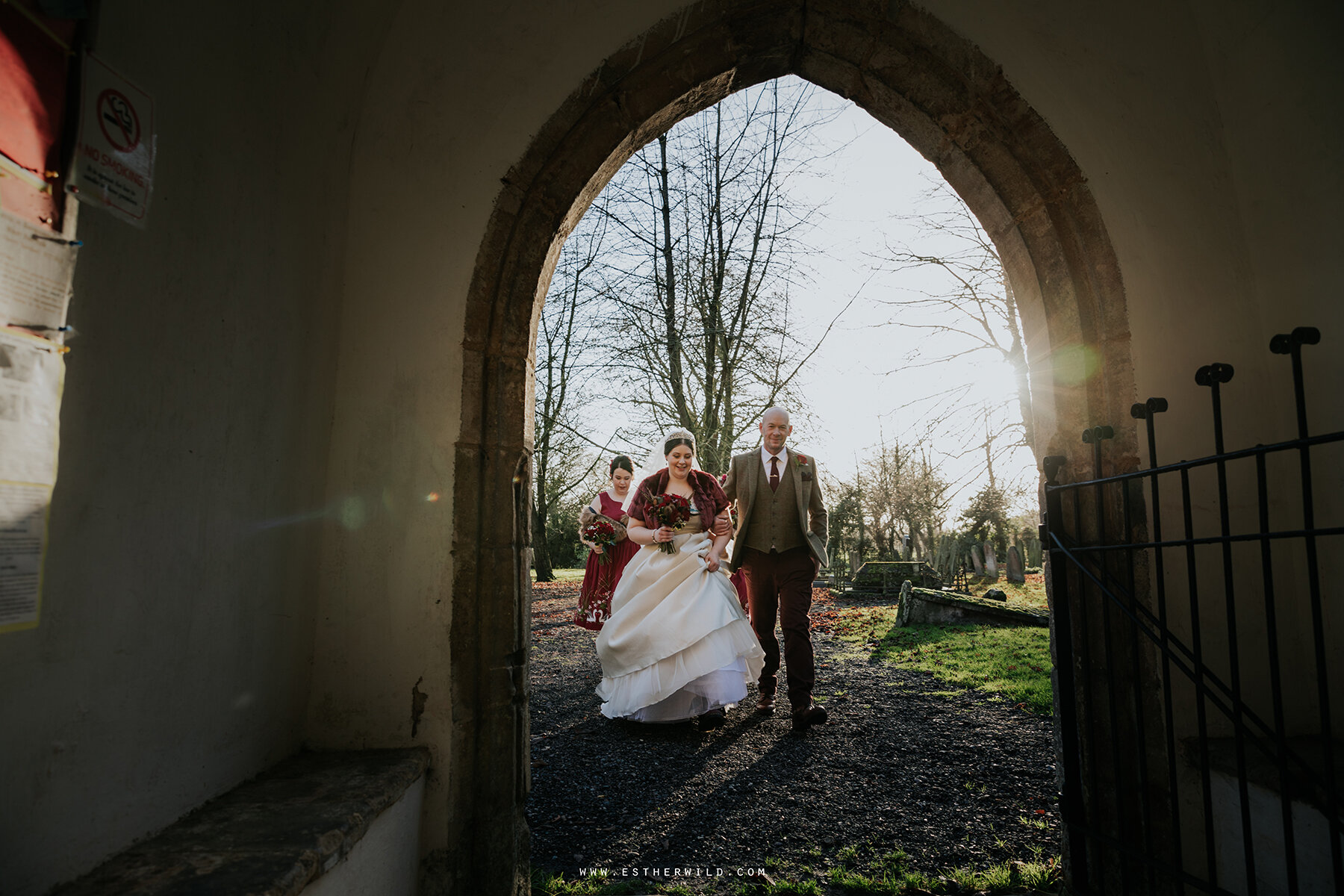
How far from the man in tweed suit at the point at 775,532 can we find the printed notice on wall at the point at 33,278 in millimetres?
4183

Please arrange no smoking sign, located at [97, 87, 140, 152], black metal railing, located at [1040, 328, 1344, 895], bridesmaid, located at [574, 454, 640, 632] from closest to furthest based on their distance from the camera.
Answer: no smoking sign, located at [97, 87, 140, 152], black metal railing, located at [1040, 328, 1344, 895], bridesmaid, located at [574, 454, 640, 632]

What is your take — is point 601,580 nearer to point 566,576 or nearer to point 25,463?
point 25,463

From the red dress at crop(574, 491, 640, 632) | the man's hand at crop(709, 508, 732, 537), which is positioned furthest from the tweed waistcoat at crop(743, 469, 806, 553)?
the red dress at crop(574, 491, 640, 632)

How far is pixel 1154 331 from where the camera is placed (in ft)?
9.03

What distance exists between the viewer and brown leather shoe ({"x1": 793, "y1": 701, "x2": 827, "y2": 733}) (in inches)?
183

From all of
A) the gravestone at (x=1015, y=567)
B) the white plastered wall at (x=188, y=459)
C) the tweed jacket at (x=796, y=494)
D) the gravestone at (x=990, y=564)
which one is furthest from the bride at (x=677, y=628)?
the gravestone at (x=990, y=564)

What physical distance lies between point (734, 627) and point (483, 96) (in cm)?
359

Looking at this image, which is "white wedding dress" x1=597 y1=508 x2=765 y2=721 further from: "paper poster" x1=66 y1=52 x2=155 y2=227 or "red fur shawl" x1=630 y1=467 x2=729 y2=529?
"paper poster" x1=66 y1=52 x2=155 y2=227

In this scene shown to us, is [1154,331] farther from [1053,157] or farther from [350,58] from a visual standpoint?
[350,58]

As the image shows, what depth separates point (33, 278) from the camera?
4.42ft

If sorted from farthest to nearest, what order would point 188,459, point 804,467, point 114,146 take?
point 804,467, point 188,459, point 114,146

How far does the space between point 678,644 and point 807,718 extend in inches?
39.0

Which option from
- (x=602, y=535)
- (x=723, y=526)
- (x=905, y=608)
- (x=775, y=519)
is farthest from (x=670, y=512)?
Answer: (x=905, y=608)

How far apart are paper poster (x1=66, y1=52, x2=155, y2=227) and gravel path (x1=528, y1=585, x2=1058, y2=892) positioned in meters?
2.75
